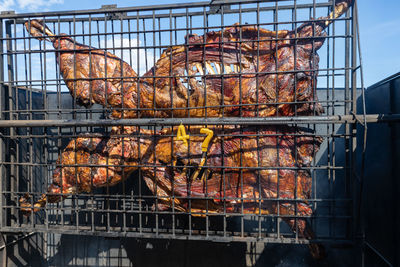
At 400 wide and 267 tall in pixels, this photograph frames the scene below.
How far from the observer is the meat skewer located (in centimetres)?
205

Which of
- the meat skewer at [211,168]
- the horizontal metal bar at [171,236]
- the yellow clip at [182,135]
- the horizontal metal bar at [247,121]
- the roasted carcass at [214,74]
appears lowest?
the horizontal metal bar at [171,236]

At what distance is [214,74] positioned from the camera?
2076 mm

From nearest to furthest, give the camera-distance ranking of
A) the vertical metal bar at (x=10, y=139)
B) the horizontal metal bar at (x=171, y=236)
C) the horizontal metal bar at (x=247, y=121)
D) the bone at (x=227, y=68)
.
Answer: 1. the horizontal metal bar at (x=247, y=121)
2. the horizontal metal bar at (x=171, y=236)
3. the bone at (x=227, y=68)
4. the vertical metal bar at (x=10, y=139)

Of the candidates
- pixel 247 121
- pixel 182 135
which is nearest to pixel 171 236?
pixel 182 135

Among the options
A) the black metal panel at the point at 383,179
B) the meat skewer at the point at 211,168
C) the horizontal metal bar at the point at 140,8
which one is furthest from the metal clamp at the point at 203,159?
the black metal panel at the point at 383,179

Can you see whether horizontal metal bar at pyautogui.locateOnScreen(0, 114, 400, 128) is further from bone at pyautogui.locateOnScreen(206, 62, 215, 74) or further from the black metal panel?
bone at pyautogui.locateOnScreen(206, 62, 215, 74)

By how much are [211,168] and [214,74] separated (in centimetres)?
81

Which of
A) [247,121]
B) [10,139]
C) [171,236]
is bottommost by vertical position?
[171,236]

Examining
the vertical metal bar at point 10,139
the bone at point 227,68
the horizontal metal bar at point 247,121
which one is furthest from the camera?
the vertical metal bar at point 10,139

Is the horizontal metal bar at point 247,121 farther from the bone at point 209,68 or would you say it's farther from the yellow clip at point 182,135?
the bone at point 209,68

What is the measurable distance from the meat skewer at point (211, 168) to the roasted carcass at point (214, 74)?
22 cm

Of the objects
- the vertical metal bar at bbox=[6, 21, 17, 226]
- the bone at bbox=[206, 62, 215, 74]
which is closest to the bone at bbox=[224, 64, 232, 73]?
the bone at bbox=[206, 62, 215, 74]

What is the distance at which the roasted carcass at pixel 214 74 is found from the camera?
2031mm

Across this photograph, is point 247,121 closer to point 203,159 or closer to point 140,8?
point 203,159
